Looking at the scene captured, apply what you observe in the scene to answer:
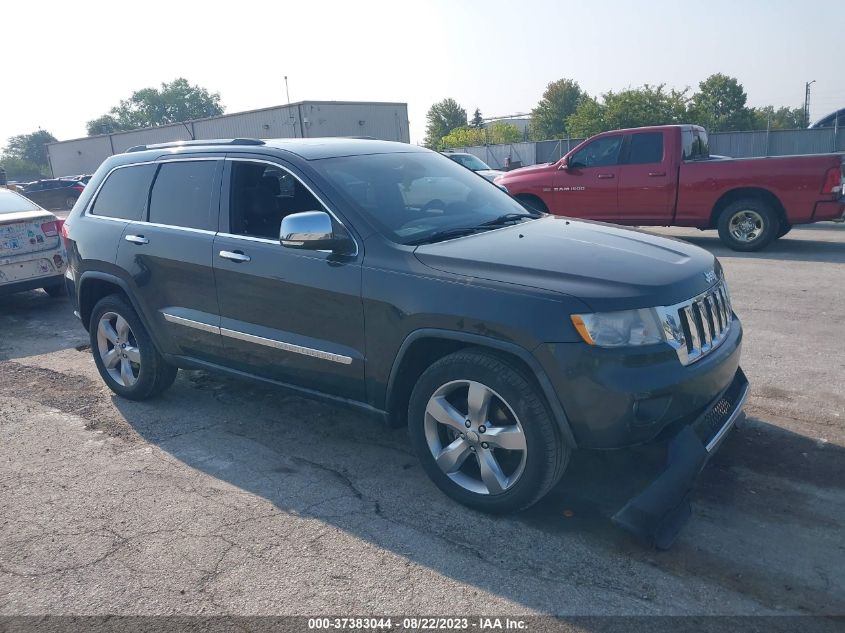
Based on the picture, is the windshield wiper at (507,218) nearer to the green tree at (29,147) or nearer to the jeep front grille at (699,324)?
the jeep front grille at (699,324)

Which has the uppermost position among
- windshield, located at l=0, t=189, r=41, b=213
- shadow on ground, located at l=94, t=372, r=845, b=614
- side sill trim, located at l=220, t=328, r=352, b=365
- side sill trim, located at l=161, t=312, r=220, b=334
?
windshield, located at l=0, t=189, r=41, b=213

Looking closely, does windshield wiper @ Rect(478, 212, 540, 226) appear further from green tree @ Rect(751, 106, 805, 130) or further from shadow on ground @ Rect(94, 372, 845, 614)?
green tree @ Rect(751, 106, 805, 130)

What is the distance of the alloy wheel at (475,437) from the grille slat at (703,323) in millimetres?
886

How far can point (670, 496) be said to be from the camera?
3113 millimetres

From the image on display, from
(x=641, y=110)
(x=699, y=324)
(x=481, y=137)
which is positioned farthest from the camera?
(x=481, y=137)

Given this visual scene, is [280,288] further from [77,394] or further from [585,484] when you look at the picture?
[77,394]

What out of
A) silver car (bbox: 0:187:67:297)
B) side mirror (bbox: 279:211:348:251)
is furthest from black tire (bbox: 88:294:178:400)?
silver car (bbox: 0:187:67:297)

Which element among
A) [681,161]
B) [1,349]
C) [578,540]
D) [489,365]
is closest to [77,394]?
[1,349]

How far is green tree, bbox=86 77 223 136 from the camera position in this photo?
117625 millimetres

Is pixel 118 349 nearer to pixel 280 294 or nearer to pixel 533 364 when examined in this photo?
pixel 280 294

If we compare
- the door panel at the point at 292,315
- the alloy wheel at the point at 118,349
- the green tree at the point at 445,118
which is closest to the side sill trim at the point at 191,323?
the door panel at the point at 292,315

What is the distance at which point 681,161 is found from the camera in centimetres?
1095

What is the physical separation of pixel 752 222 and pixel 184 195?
878 centimetres

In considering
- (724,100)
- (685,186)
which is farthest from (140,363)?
(724,100)
